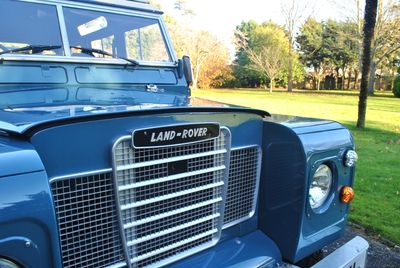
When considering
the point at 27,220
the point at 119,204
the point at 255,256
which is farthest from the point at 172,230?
the point at 27,220

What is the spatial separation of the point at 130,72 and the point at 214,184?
1346 mm

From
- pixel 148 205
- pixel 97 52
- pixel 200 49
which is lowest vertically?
pixel 148 205

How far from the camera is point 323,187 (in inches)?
98.7

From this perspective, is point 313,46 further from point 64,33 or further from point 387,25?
point 64,33

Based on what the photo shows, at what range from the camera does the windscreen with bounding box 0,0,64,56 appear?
2.67 m

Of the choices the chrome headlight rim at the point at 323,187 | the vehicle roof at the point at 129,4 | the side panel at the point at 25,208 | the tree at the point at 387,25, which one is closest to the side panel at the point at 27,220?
the side panel at the point at 25,208

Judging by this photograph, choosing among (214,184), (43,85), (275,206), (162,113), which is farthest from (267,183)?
(43,85)

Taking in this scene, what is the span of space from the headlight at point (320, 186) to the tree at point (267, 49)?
118 ft

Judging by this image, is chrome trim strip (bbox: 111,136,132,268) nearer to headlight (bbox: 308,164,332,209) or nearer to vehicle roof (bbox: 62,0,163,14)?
headlight (bbox: 308,164,332,209)

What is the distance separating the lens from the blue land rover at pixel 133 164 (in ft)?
5.00

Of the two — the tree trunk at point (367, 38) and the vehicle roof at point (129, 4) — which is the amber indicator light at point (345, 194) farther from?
the tree trunk at point (367, 38)

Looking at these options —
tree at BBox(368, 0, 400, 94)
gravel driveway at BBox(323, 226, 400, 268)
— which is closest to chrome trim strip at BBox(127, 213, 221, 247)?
gravel driveway at BBox(323, 226, 400, 268)

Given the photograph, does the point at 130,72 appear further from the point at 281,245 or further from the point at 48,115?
the point at 281,245

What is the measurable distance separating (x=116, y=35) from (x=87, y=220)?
6.50ft
